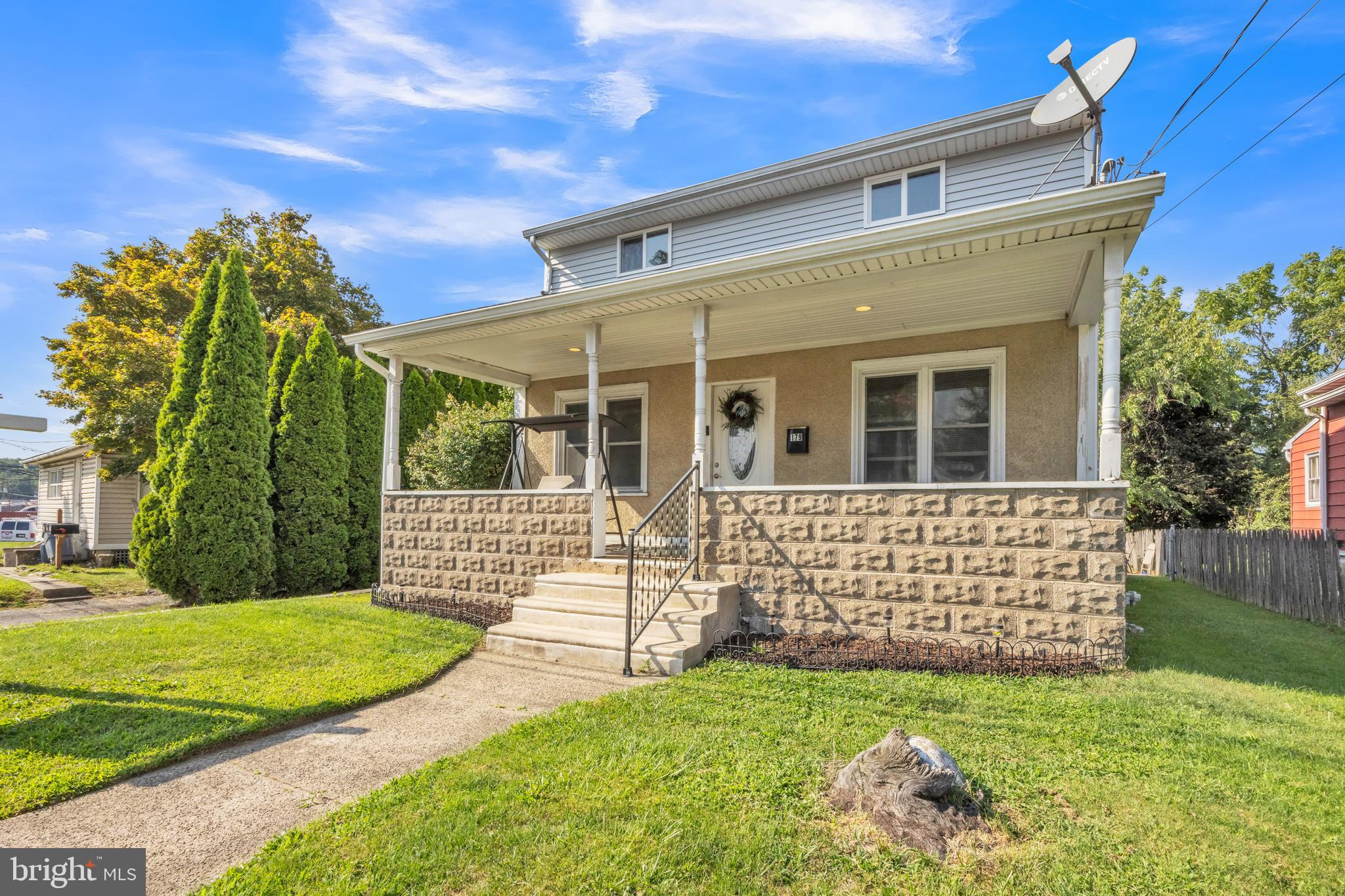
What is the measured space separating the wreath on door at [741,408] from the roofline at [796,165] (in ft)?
11.6

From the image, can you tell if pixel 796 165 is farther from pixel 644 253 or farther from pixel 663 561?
pixel 663 561

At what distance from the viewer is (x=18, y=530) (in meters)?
25.5

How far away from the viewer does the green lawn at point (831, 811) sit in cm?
208

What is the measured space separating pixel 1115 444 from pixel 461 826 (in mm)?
4653

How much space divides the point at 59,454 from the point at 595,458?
1979 centimetres

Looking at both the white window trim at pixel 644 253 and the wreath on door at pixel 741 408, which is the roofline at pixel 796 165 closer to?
the white window trim at pixel 644 253

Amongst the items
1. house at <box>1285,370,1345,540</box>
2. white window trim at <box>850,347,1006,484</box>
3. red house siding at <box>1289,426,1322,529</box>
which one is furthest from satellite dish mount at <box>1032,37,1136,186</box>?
red house siding at <box>1289,426,1322,529</box>

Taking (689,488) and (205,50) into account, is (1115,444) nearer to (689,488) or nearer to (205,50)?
(689,488)

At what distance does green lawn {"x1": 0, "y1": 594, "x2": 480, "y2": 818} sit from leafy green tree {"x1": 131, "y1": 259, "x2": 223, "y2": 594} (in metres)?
2.69

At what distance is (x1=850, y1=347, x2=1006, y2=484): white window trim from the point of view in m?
6.77

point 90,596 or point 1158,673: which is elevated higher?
point 1158,673

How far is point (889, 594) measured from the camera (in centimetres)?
515

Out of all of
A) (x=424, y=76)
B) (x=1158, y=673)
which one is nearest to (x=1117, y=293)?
(x=1158, y=673)

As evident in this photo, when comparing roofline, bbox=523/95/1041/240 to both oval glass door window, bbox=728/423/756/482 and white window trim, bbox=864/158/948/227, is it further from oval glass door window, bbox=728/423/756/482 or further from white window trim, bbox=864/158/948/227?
oval glass door window, bbox=728/423/756/482
